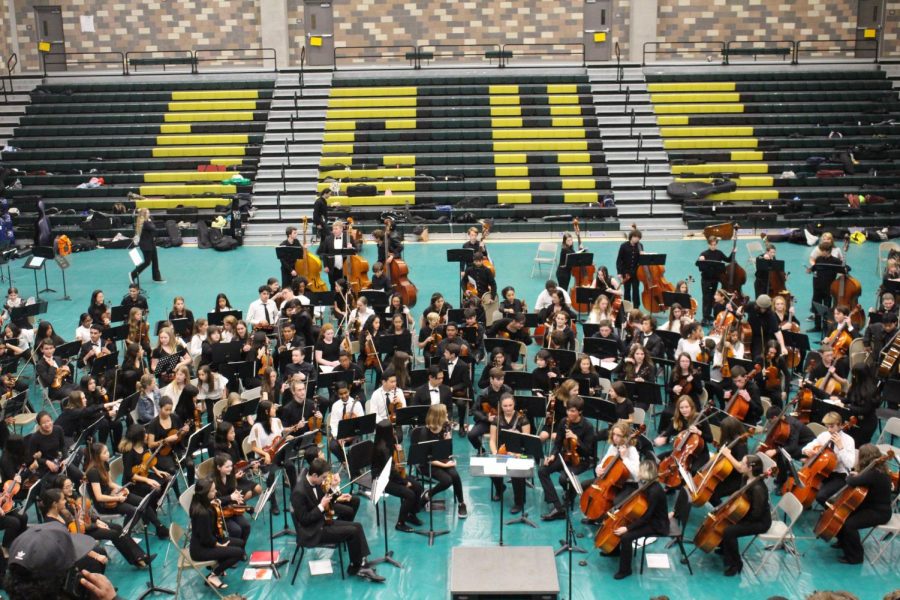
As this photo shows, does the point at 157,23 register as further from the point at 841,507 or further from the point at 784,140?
the point at 841,507

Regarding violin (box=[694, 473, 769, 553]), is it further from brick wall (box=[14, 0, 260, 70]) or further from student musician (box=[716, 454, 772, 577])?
brick wall (box=[14, 0, 260, 70])

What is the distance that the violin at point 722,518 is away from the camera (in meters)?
Answer: 9.90

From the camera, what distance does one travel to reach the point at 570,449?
11492mm

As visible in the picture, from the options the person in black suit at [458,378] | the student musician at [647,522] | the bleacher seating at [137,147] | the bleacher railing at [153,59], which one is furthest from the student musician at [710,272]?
the bleacher railing at [153,59]

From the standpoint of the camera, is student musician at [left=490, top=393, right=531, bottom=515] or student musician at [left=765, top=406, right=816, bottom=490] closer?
student musician at [left=765, top=406, right=816, bottom=490]

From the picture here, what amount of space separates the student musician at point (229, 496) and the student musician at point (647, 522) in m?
3.97

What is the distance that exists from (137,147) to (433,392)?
64.4 feet

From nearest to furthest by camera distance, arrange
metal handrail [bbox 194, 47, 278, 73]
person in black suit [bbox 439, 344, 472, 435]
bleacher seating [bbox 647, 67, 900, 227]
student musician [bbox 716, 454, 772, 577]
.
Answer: student musician [bbox 716, 454, 772, 577] < person in black suit [bbox 439, 344, 472, 435] < bleacher seating [bbox 647, 67, 900, 227] < metal handrail [bbox 194, 47, 278, 73]

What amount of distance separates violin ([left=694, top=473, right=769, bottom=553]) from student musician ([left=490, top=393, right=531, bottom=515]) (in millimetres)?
2144

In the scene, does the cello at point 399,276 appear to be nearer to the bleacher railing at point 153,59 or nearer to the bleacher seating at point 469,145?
the bleacher seating at point 469,145

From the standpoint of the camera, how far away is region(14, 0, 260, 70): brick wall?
109ft

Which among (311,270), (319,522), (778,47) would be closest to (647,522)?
(319,522)

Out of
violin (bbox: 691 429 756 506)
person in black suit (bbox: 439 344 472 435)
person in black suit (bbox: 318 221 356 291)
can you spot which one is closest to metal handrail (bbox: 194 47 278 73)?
person in black suit (bbox: 318 221 356 291)

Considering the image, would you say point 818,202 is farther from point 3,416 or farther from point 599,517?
point 3,416
